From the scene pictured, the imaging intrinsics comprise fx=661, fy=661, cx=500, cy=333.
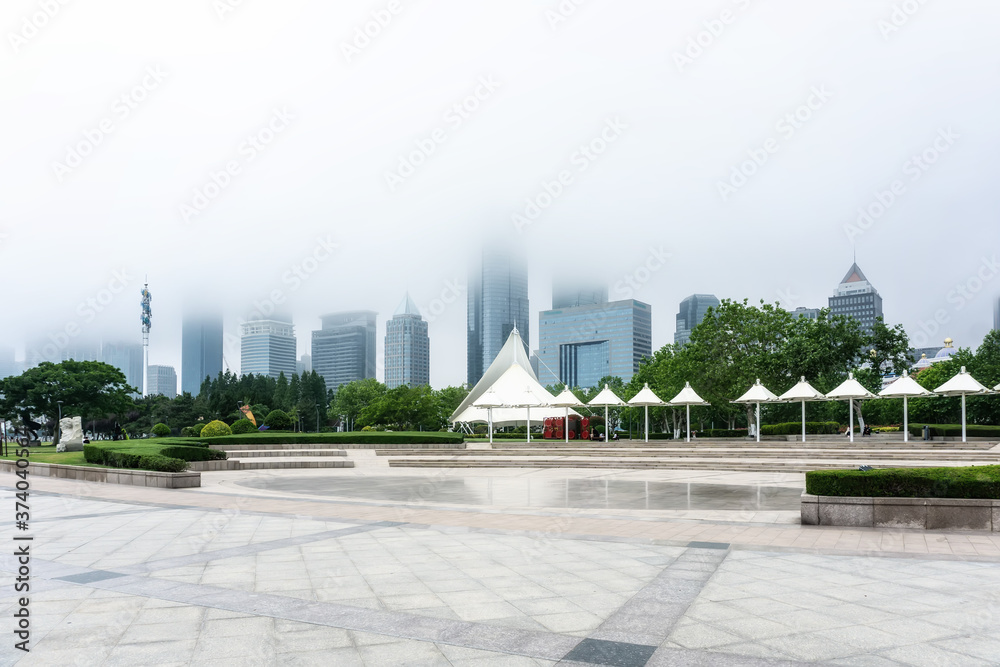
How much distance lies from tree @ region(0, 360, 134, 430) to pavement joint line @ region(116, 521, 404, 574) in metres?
49.9

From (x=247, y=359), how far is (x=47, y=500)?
180464 mm

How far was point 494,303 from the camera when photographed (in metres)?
178

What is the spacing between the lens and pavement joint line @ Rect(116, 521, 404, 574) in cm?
736

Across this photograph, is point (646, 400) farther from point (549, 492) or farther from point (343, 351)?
point (343, 351)

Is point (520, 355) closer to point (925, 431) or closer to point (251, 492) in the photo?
point (925, 431)

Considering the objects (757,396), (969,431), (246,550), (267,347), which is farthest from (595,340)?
(246,550)

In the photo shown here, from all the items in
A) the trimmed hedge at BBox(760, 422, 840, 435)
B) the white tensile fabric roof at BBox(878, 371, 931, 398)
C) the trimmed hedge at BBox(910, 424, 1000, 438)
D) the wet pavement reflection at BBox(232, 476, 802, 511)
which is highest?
the white tensile fabric roof at BBox(878, 371, 931, 398)

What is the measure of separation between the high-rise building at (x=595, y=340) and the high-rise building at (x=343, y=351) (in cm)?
4827

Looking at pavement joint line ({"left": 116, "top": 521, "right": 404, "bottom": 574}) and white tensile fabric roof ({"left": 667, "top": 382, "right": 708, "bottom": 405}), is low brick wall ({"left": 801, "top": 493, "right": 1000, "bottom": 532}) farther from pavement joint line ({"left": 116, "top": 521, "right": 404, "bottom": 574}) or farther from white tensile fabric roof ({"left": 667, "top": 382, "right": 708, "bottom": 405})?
white tensile fabric roof ({"left": 667, "top": 382, "right": 708, "bottom": 405})

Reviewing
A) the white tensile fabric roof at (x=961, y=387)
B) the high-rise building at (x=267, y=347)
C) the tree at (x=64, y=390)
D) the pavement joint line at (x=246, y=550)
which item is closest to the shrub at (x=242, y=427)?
the tree at (x=64, y=390)

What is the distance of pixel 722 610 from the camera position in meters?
5.64

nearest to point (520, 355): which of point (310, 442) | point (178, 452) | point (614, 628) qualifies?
point (310, 442)

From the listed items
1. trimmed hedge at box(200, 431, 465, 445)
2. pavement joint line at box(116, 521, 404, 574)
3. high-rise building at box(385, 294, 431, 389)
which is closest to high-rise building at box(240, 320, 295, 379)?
high-rise building at box(385, 294, 431, 389)

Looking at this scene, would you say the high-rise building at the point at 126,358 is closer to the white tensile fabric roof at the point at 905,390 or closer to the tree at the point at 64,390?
the tree at the point at 64,390
